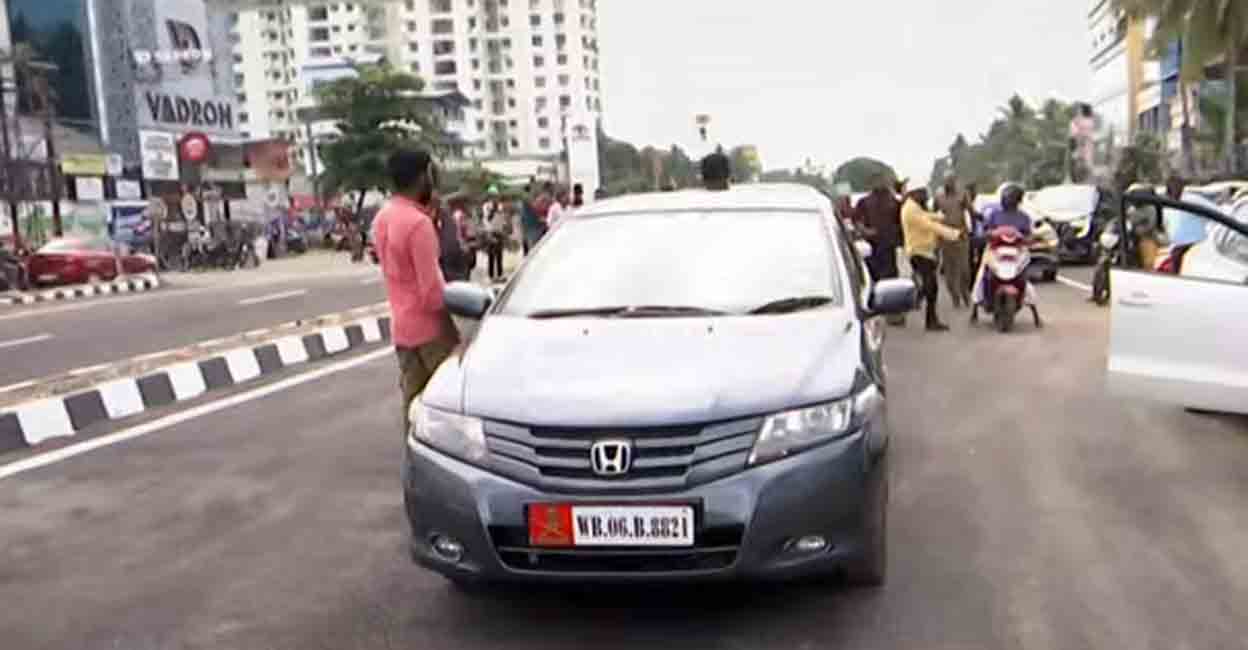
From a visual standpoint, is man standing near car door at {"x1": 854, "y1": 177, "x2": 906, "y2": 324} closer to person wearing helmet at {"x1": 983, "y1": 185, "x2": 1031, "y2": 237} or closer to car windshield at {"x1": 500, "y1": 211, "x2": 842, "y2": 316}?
person wearing helmet at {"x1": 983, "y1": 185, "x2": 1031, "y2": 237}

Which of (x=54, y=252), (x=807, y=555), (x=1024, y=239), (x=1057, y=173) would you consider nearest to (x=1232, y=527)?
(x=807, y=555)

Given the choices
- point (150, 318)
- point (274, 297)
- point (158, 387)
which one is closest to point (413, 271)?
point (158, 387)

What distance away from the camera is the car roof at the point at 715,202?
568 centimetres

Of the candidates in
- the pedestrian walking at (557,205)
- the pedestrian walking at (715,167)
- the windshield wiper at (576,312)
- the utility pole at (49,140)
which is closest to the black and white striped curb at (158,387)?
the pedestrian walking at (715,167)

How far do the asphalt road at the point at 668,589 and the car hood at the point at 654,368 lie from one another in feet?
2.58

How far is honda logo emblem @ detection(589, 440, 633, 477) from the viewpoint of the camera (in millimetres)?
3934

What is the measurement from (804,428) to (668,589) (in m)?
0.89

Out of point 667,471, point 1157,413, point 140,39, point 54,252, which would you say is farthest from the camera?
point 140,39

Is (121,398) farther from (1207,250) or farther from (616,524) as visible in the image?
(1207,250)

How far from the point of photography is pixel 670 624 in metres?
4.30

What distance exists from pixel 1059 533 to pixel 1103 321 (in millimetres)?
8782

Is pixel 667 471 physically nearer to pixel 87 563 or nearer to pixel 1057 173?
pixel 87 563

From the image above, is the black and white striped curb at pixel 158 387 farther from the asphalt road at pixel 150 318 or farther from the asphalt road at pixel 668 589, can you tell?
the asphalt road at pixel 150 318

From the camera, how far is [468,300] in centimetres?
555
